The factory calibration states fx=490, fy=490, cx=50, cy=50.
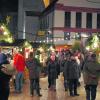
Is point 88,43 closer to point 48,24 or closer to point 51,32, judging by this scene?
point 51,32

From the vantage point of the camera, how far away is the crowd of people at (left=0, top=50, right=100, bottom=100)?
1216 centimetres

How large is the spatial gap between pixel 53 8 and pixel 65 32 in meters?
3.36

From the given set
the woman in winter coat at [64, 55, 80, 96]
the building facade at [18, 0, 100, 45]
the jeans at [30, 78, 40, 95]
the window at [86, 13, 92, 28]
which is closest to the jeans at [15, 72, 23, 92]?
the jeans at [30, 78, 40, 95]

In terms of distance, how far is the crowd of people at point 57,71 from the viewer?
12.2 metres

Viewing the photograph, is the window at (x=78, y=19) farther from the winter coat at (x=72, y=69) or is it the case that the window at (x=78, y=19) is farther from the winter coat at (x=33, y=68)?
the winter coat at (x=33, y=68)

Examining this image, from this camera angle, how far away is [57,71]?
2450cm

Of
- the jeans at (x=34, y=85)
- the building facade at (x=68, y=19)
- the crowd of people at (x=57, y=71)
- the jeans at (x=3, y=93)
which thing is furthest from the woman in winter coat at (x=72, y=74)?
the building facade at (x=68, y=19)

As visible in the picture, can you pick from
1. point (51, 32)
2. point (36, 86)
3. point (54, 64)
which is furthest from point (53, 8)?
point (36, 86)

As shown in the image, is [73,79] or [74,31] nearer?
[73,79]

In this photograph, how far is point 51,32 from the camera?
58312 mm

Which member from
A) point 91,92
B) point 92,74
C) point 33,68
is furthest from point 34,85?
Answer: point 92,74

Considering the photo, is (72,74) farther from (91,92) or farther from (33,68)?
(91,92)

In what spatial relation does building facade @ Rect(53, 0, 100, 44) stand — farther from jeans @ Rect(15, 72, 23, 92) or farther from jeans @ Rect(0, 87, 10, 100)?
jeans @ Rect(0, 87, 10, 100)

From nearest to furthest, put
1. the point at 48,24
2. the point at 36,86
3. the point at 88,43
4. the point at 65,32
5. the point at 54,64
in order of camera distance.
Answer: the point at 36,86
the point at 54,64
the point at 88,43
the point at 65,32
the point at 48,24
